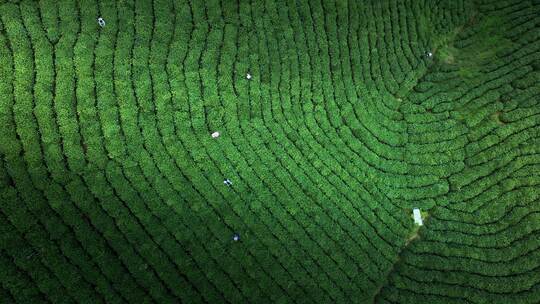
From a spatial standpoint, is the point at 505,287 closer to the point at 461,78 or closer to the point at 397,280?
the point at 397,280

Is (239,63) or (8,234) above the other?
(239,63)

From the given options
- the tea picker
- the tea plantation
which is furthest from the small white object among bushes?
the tea picker

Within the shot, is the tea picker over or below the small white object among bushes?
over

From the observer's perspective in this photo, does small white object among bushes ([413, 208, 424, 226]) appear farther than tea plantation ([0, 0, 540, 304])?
Yes

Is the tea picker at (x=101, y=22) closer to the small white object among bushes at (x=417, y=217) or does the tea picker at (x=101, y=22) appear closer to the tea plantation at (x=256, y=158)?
the tea plantation at (x=256, y=158)

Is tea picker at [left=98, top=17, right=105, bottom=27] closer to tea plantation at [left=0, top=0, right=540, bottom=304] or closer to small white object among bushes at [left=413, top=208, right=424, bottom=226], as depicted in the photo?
tea plantation at [left=0, top=0, right=540, bottom=304]

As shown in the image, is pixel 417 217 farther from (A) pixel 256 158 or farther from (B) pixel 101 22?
(B) pixel 101 22

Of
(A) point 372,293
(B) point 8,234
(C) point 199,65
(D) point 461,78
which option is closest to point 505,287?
(A) point 372,293

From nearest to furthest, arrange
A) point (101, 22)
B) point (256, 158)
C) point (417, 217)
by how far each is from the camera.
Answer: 1. point (101, 22)
2. point (256, 158)
3. point (417, 217)

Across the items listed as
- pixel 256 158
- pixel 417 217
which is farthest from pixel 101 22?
pixel 417 217
